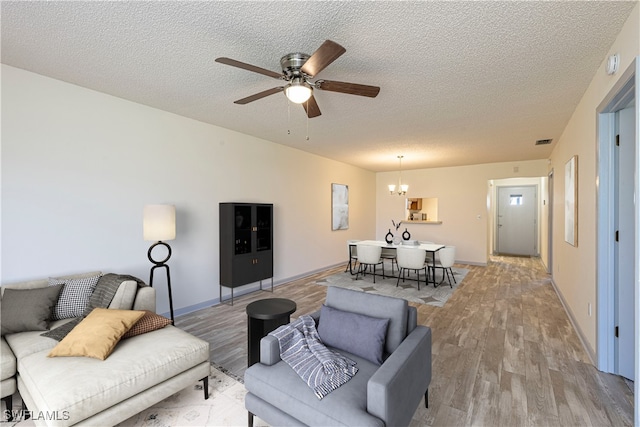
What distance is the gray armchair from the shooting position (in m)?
1.36

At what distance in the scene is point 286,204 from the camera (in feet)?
18.0

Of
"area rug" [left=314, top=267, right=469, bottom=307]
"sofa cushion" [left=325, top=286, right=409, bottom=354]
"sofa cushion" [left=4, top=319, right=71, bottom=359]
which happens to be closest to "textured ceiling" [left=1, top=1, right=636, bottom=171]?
"sofa cushion" [left=325, top=286, right=409, bottom=354]

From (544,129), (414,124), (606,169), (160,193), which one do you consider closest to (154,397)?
(160,193)

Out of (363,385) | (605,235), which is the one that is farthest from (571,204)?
(363,385)

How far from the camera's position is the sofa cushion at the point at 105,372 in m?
1.53

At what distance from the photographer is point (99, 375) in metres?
1.66

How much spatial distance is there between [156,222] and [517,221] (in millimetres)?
9871

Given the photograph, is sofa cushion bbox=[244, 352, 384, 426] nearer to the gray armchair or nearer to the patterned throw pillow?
the gray armchair

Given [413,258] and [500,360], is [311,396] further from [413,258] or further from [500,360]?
[413,258]

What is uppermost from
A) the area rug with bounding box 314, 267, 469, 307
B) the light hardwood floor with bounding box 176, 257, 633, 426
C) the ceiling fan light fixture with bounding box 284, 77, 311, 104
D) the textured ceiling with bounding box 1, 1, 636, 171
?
the textured ceiling with bounding box 1, 1, 636, 171

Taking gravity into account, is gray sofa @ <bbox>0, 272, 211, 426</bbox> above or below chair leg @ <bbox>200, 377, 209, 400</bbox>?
above

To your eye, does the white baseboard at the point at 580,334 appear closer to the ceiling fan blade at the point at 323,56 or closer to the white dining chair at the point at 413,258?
the white dining chair at the point at 413,258

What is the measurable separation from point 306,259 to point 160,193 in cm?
319

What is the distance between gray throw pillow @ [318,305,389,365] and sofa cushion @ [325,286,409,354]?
59 mm
